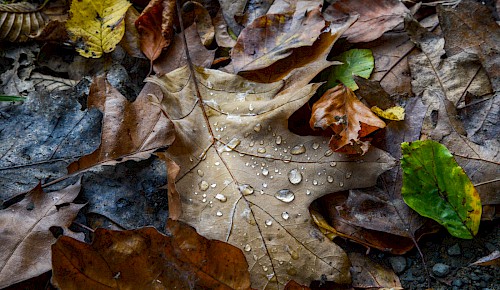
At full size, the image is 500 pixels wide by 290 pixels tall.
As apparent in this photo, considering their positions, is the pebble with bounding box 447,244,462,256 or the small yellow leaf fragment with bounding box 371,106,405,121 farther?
the small yellow leaf fragment with bounding box 371,106,405,121

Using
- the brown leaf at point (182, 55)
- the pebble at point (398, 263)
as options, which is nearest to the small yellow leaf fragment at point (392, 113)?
the pebble at point (398, 263)

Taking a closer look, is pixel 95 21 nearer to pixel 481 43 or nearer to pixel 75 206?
pixel 75 206

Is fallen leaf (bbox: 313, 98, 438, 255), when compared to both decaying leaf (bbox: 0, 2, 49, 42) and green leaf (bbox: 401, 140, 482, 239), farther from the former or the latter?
decaying leaf (bbox: 0, 2, 49, 42)

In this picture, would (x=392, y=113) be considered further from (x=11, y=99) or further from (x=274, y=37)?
(x=11, y=99)

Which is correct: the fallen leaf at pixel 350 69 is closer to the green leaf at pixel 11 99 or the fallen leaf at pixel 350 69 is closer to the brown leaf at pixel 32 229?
the brown leaf at pixel 32 229

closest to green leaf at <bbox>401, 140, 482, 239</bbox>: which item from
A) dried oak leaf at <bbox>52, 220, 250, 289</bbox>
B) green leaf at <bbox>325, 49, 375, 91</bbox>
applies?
green leaf at <bbox>325, 49, 375, 91</bbox>

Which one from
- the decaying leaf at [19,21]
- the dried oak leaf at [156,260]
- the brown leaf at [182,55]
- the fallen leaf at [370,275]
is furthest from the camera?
the decaying leaf at [19,21]

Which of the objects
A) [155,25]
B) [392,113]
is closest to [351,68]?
[392,113]
